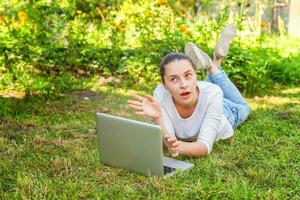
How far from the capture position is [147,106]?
258 centimetres

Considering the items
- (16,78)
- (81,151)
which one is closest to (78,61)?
(16,78)

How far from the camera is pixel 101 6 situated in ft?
26.8

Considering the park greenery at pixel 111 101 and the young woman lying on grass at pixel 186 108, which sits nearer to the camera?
the park greenery at pixel 111 101

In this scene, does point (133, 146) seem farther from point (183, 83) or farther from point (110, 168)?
point (183, 83)

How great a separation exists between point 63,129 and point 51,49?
2.03 metres

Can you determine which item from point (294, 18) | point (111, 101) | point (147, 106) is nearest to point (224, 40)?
point (111, 101)

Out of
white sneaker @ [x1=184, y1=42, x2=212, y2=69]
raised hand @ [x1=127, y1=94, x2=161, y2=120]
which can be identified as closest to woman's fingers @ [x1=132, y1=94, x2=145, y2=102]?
raised hand @ [x1=127, y1=94, x2=161, y2=120]

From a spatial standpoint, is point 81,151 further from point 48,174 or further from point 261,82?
point 261,82

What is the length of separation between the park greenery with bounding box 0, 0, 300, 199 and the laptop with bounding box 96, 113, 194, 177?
0.06 meters

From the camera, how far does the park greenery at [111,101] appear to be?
7.86ft

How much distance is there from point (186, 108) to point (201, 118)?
0.12 m

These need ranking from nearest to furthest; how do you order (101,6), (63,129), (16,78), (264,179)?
(264,179)
(63,129)
(16,78)
(101,6)

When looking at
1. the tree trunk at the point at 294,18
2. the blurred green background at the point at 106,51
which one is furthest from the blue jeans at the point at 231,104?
the tree trunk at the point at 294,18

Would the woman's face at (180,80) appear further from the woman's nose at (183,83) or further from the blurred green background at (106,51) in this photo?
the blurred green background at (106,51)
